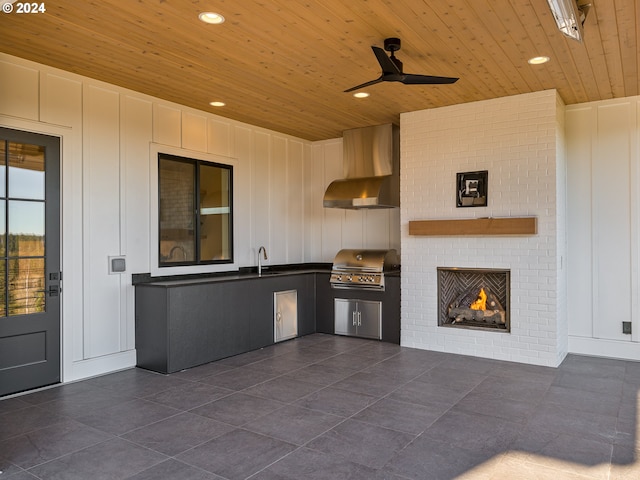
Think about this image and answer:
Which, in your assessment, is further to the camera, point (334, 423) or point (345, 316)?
point (345, 316)

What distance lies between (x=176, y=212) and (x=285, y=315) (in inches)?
71.3

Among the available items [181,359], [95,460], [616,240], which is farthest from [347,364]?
[616,240]

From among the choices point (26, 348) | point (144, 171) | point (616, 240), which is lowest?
point (26, 348)

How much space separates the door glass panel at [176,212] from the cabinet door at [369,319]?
215 centimetres

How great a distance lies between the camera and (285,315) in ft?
19.3

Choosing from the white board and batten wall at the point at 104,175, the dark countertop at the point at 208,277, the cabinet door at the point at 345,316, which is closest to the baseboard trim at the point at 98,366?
the white board and batten wall at the point at 104,175

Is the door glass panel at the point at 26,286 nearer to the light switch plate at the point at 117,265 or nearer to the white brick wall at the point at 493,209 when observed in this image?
the light switch plate at the point at 117,265

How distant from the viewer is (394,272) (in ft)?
19.2

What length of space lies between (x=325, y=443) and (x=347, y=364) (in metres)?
1.88

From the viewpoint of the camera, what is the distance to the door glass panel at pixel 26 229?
3834 millimetres

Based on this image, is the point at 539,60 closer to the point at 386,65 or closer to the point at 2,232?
the point at 386,65

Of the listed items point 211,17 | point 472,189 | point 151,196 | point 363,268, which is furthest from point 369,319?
point 211,17

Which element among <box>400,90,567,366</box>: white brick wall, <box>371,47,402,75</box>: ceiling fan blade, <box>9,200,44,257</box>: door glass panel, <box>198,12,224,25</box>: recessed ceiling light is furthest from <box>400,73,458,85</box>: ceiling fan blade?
<box>9,200,44,257</box>: door glass panel

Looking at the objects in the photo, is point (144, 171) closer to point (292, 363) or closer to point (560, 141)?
point (292, 363)
